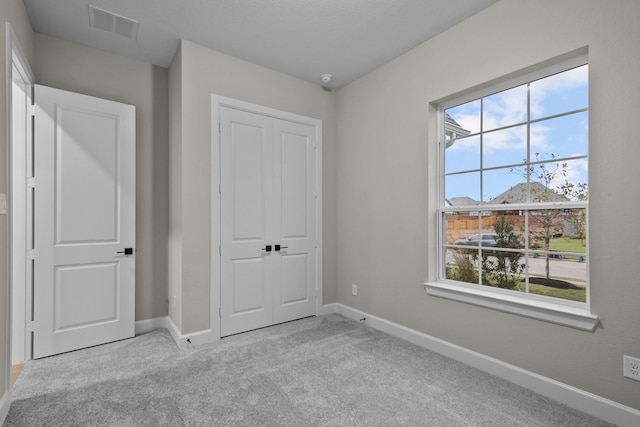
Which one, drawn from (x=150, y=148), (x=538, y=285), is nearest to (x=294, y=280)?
(x=150, y=148)

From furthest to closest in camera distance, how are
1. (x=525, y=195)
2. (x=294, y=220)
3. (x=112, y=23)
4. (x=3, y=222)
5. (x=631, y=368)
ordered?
Answer: (x=294, y=220) → (x=112, y=23) → (x=525, y=195) → (x=3, y=222) → (x=631, y=368)

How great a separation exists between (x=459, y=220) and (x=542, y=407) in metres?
1.40

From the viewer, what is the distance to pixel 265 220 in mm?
3361

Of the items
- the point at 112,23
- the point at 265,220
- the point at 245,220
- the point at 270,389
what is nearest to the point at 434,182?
the point at 265,220

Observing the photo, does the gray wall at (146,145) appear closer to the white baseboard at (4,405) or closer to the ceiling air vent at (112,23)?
the ceiling air vent at (112,23)

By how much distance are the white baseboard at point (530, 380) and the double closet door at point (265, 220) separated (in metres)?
1.10

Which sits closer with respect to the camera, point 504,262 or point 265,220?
point 504,262

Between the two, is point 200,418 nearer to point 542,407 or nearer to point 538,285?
point 542,407

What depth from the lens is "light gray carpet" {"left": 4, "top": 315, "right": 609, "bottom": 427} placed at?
185cm

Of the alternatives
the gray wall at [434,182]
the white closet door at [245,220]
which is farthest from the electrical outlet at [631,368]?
the white closet door at [245,220]

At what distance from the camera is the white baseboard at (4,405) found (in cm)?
178

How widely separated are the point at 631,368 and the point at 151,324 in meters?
3.78

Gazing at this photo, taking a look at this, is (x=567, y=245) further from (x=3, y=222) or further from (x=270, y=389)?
(x=3, y=222)

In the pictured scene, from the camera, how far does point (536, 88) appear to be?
2.29m
